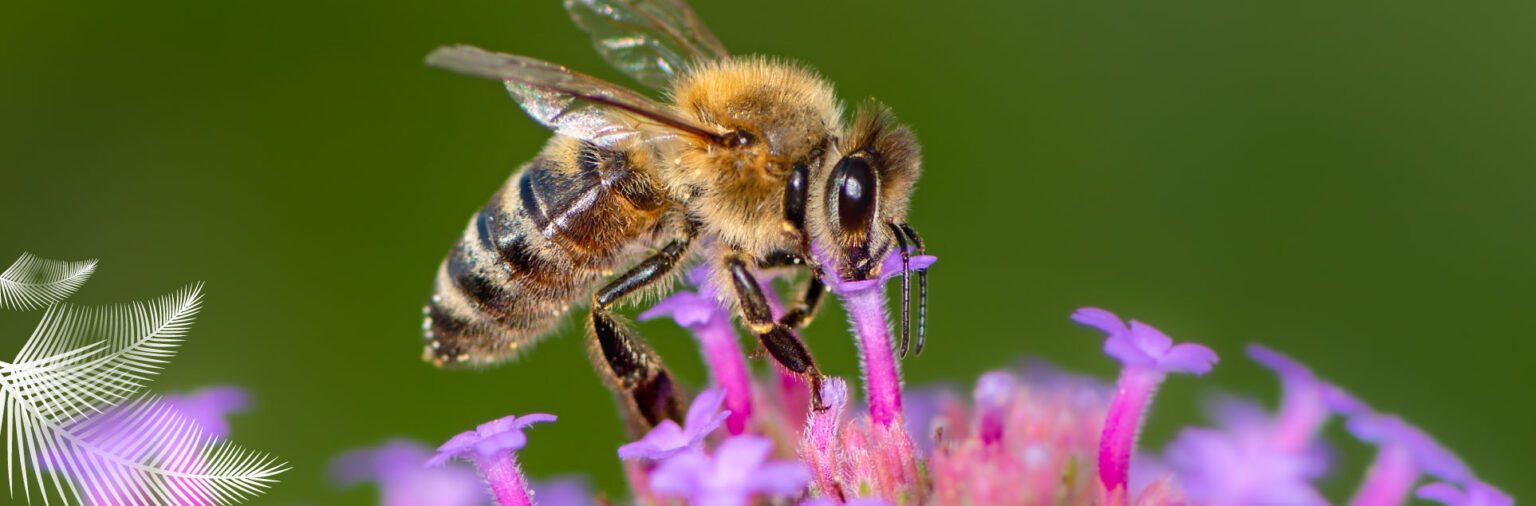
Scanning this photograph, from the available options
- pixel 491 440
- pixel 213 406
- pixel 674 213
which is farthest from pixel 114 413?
pixel 674 213

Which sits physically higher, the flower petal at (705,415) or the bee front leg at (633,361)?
the bee front leg at (633,361)

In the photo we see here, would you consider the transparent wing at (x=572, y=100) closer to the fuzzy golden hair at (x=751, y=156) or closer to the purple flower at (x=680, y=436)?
the fuzzy golden hair at (x=751, y=156)

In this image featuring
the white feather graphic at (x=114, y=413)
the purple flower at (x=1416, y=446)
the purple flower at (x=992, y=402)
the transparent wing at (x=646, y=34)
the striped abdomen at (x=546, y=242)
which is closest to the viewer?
the white feather graphic at (x=114, y=413)

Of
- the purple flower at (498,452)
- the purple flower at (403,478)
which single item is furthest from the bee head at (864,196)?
the purple flower at (403,478)

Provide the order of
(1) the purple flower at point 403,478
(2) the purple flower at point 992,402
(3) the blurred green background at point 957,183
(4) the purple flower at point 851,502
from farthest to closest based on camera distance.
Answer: (3) the blurred green background at point 957,183
(1) the purple flower at point 403,478
(2) the purple flower at point 992,402
(4) the purple flower at point 851,502

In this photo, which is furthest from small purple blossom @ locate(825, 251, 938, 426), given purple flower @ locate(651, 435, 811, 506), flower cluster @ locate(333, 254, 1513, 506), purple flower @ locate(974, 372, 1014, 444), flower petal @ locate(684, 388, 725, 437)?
purple flower @ locate(651, 435, 811, 506)

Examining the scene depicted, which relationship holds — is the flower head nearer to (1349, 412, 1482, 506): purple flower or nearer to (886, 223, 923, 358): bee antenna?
(886, 223, 923, 358): bee antenna

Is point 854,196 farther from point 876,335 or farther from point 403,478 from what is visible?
point 403,478
